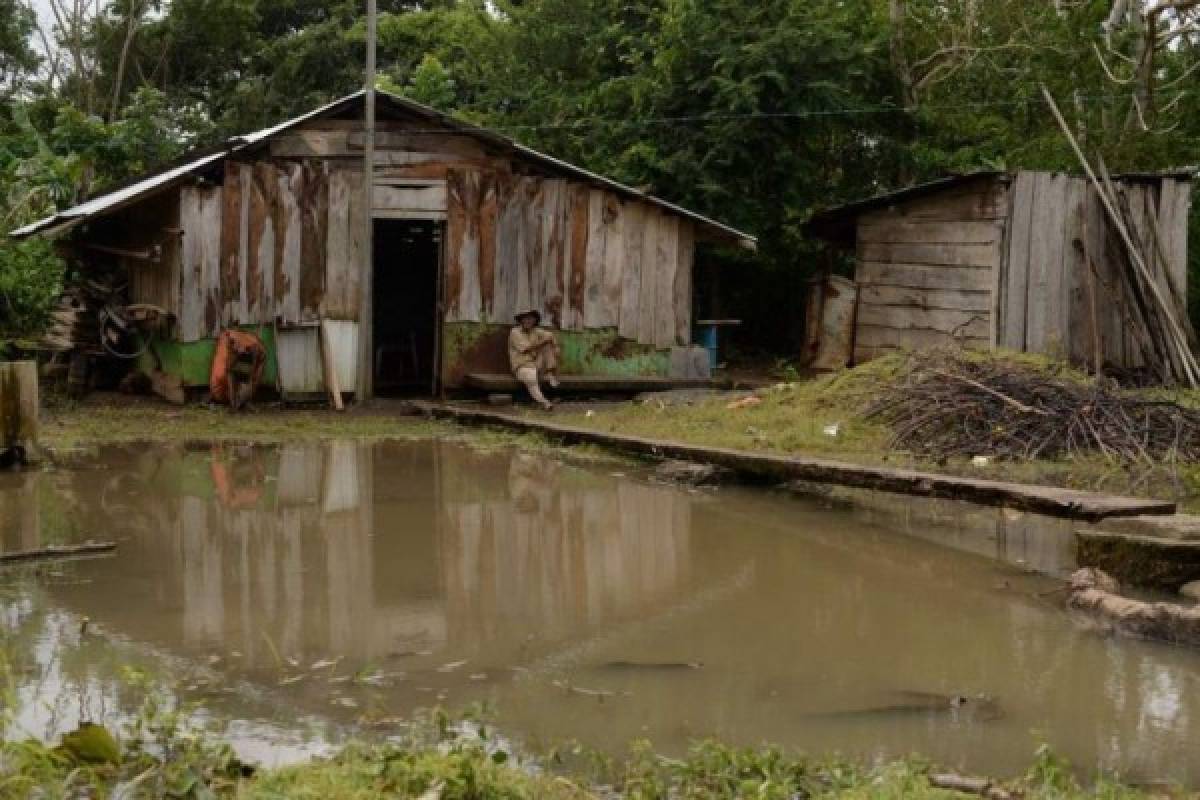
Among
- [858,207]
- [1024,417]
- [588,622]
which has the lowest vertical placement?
[588,622]

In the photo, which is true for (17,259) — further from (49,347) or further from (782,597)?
(782,597)

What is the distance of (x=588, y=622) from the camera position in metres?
7.29

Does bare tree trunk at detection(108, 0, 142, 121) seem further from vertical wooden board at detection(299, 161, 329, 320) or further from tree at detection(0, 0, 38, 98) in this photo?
vertical wooden board at detection(299, 161, 329, 320)

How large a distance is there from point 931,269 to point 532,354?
5057mm

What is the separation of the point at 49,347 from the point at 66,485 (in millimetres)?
5968

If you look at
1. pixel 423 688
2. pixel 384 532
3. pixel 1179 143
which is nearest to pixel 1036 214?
pixel 1179 143

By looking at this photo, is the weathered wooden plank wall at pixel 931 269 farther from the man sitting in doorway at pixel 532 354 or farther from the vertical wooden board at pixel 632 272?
the man sitting in doorway at pixel 532 354

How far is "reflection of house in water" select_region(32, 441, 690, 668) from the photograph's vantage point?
706cm

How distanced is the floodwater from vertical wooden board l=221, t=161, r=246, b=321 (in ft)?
17.7

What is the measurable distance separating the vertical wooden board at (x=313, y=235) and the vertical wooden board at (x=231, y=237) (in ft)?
2.52

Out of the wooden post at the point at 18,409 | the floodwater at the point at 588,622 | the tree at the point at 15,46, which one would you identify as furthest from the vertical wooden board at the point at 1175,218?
the tree at the point at 15,46

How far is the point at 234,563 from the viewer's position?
8.57 meters

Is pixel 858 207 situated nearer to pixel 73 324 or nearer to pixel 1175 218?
pixel 1175 218

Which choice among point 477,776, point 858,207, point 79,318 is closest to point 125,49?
point 79,318
